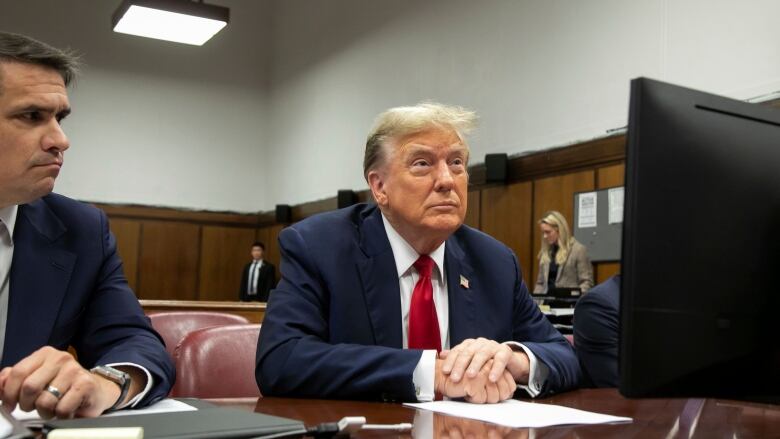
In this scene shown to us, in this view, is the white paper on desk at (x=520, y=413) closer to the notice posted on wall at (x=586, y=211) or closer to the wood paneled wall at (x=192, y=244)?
the notice posted on wall at (x=586, y=211)

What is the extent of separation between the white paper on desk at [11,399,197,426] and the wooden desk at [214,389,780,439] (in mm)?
122

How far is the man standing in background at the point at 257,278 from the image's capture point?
1305cm

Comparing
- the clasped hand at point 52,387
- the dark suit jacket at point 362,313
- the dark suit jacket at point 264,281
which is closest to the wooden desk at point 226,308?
the dark suit jacket at point 362,313

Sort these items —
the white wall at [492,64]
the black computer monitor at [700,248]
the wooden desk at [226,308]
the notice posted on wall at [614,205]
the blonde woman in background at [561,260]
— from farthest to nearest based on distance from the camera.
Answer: the blonde woman in background at [561,260] < the notice posted on wall at [614,205] < the white wall at [492,64] < the wooden desk at [226,308] < the black computer monitor at [700,248]

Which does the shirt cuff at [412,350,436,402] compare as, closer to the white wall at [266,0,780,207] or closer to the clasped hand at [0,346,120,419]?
the clasped hand at [0,346,120,419]

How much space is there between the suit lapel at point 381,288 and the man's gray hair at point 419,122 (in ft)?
0.82

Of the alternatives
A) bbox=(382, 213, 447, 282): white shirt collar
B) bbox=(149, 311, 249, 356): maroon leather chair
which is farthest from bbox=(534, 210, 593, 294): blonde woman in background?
bbox=(382, 213, 447, 282): white shirt collar

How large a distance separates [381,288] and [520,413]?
70 cm

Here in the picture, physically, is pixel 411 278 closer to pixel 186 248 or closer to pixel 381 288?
pixel 381 288

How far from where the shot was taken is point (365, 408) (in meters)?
1.49

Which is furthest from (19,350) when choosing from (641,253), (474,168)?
(474,168)

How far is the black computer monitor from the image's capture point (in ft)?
3.18

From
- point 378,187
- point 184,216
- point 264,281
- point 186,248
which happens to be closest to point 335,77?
point 264,281

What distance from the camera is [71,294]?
1803 mm
